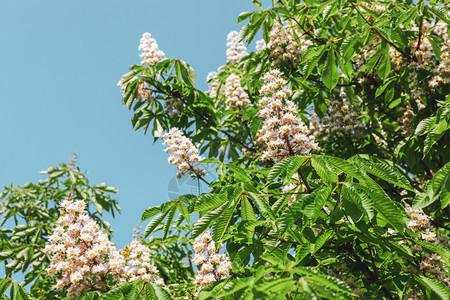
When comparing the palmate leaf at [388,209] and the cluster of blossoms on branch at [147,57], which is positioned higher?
the cluster of blossoms on branch at [147,57]

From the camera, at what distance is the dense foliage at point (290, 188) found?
2.00 m

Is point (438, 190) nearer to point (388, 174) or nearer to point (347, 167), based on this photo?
point (388, 174)

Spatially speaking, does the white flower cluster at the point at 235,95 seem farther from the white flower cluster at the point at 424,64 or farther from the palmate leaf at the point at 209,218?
the palmate leaf at the point at 209,218

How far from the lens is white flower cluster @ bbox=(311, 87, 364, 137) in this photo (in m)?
4.11

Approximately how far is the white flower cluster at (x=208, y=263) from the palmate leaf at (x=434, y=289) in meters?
1.11

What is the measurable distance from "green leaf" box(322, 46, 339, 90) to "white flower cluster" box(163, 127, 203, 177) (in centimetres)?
110

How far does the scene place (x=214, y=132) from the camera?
446 cm

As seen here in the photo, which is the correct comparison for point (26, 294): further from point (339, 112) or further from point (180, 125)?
point (339, 112)

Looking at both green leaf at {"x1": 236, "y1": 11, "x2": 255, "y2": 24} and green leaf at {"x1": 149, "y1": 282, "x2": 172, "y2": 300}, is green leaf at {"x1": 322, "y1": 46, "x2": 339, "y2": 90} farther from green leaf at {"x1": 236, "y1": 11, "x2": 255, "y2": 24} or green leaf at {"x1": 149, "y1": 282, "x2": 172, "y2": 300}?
green leaf at {"x1": 149, "y1": 282, "x2": 172, "y2": 300}

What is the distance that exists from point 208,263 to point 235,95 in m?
2.24

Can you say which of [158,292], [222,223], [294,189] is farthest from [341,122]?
[158,292]

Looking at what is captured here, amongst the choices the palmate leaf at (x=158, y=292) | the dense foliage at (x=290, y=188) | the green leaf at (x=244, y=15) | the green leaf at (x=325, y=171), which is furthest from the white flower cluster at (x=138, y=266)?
the green leaf at (x=244, y=15)

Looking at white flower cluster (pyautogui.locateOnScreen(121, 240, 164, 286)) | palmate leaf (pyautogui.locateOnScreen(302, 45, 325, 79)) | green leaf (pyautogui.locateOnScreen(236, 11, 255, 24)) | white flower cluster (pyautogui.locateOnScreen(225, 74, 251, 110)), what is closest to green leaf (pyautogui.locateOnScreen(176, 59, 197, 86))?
white flower cluster (pyautogui.locateOnScreen(225, 74, 251, 110))

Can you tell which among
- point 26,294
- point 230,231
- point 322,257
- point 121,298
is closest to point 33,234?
point 26,294
